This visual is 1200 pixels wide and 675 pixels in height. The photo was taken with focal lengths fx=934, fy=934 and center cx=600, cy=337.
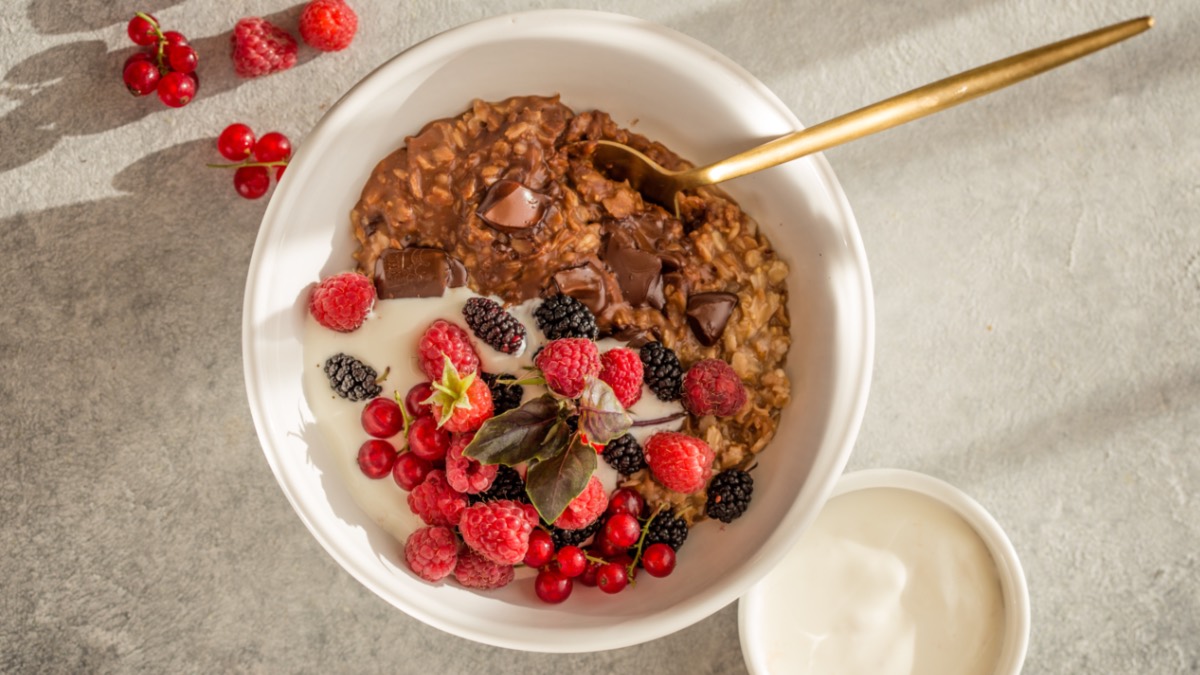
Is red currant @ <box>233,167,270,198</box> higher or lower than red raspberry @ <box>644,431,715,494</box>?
higher

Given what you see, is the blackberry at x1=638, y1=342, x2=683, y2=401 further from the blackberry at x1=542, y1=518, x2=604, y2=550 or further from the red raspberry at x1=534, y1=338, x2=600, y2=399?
the blackberry at x1=542, y1=518, x2=604, y2=550

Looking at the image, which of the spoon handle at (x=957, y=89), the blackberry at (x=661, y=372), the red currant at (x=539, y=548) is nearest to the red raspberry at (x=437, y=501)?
the red currant at (x=539, y=548)

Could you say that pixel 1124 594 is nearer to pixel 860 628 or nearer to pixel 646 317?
pixel 860 628

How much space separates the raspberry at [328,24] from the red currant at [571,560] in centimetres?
94

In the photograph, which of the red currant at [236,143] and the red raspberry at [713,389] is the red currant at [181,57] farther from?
the red raspberry at [713,389]

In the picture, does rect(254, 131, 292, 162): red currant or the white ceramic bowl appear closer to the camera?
the white ceramic bowl

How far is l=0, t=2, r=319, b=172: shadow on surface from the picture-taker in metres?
1.67

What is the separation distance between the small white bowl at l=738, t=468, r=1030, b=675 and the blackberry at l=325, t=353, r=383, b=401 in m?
0.72

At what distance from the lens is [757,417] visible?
5.00 feet

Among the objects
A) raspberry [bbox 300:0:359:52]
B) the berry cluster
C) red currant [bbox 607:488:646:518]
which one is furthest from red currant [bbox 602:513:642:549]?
the berry cluster

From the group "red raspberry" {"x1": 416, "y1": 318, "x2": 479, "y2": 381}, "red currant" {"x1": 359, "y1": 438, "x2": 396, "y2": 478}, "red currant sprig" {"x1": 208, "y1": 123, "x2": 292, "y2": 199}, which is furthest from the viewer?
"red currant sprig" {"x1": 208, "y1": 123, "x2": 292, "y2": 199}

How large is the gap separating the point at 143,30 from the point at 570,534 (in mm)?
1133

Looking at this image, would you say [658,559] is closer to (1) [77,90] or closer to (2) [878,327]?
(2) [878,327]

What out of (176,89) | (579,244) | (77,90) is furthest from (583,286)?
(77,90)
